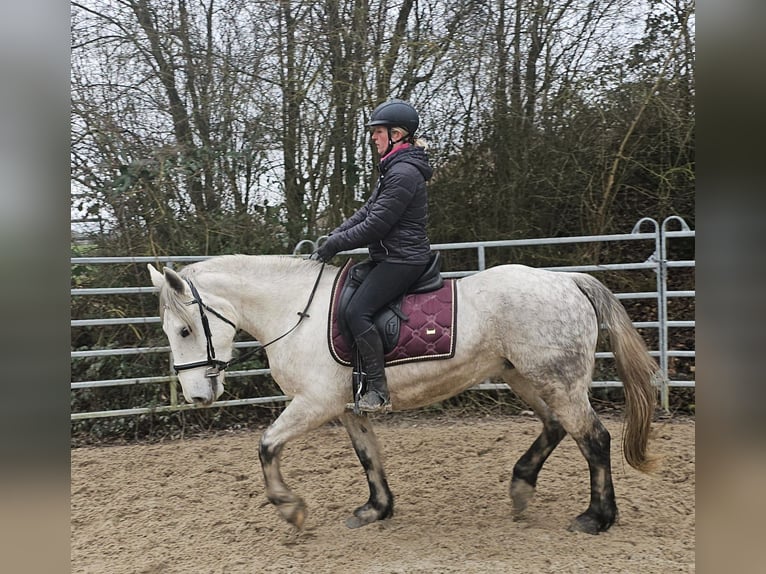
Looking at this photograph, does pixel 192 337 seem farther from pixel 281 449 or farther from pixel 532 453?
pixel 532 453

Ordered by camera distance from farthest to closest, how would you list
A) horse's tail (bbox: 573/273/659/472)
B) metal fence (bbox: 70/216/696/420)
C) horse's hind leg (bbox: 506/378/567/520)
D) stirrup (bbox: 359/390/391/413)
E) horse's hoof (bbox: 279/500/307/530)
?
metal fence (bbox: 70/216/696/420) < horse's hind leg (bbox: 506/378/567/520) < horse's tail (bbox: 573/273/659/472) < horse's hoof (bbox: 279/500/307/530) < stirrup (bbox: 359/390/391/413)

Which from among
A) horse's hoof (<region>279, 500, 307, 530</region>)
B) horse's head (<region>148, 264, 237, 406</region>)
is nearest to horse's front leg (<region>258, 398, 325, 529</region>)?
horse's hoof (<region>279, 500, 307, 530</region>)

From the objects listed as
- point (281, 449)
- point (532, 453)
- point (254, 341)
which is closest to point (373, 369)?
point (281, 449)

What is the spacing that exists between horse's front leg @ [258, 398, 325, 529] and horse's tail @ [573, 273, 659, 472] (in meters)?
1.77

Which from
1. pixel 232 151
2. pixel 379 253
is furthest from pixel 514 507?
pixel 232 151

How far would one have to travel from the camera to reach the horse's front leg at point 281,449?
10.8 feet

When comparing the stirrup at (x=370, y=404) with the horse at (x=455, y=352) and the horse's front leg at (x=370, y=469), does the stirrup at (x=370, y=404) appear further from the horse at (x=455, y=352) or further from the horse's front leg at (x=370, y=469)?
the horse's front leg at (x=370, y=469)

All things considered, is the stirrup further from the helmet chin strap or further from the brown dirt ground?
the helmet chin strap

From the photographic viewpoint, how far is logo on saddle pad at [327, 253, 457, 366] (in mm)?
3332

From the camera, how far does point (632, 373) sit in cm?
351

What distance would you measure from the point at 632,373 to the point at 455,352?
3.53 ft

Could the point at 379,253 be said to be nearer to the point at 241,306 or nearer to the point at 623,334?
the point at 241,306

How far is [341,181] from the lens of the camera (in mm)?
7082

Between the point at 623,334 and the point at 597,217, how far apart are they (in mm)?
3666
